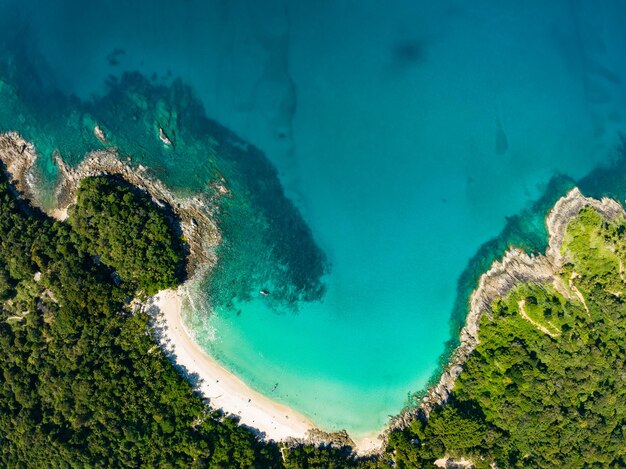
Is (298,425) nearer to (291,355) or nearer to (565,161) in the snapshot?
(291,355)

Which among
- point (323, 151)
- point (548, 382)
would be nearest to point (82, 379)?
point (323, 151)

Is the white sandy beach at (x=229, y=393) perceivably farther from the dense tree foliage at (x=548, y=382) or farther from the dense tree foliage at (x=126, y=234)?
the dense tree foliage at (x=548, y=382)

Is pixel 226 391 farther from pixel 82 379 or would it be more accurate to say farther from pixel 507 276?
pixel 507 276

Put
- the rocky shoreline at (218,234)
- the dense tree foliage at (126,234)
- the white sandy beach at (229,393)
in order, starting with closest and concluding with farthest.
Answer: the dense tree foliage at (126,234), the white sandy beach at (229,393), the rocky shoreline at (218,234)

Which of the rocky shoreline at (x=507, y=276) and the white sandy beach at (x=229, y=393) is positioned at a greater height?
the rocky shoreline at (x=507, y=276)

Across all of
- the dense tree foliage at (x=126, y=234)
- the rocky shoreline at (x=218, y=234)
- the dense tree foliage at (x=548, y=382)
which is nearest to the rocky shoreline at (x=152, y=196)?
the rocky shoreline at (x=218, y=234)

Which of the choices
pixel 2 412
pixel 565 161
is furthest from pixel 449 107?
pixel 2 412

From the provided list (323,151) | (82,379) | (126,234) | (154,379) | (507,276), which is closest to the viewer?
(82,379)
